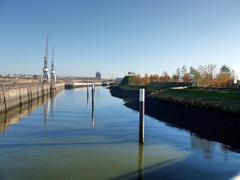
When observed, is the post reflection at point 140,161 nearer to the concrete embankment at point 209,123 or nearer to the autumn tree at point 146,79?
the concrete embankment at point 209,123

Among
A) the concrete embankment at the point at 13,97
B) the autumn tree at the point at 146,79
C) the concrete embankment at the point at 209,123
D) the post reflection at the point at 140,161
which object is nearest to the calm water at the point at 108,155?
the post reflection at the point at 140,161

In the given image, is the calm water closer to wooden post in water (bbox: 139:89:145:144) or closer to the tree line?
wooden post in water (bbox: 139:89:145:144)

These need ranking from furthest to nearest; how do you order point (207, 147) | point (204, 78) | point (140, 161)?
point (204, 78), point (207, 147), point (140, 161)

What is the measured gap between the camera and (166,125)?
29594 mm

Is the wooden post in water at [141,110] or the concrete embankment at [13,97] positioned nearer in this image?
the wooden post in water at [141,110]

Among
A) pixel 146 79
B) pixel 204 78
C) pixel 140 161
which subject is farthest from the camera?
pixel 146 79

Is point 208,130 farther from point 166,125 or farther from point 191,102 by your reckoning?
point 191,102

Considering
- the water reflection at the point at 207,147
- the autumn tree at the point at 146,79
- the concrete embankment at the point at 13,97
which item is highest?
the autumn tree at the point at 146,79

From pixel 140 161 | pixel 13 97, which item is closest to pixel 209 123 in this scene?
pixel 140 161

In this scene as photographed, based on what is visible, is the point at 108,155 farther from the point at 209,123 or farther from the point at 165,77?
the point at 165,77

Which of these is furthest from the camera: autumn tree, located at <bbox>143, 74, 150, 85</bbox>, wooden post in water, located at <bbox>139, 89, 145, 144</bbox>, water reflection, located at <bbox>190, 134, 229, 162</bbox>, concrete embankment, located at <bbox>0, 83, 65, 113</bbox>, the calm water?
autumn tree, located at <bbox>143, 74, 150, 85</bbox>

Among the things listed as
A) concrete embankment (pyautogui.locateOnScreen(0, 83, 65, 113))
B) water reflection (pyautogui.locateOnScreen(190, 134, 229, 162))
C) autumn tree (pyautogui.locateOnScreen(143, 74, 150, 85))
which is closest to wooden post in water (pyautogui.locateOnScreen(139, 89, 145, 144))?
water reflection (pyautogui.locateOnScreen(190, 134, 229, 162))

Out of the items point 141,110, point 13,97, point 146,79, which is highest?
point 146,79

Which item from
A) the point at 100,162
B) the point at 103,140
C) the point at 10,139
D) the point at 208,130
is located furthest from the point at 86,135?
the point at 208,130
